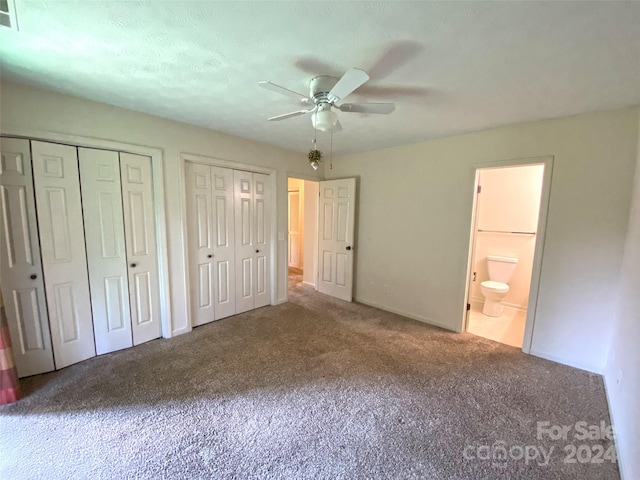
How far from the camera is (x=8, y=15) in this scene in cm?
128

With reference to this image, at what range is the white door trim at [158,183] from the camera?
2.20m

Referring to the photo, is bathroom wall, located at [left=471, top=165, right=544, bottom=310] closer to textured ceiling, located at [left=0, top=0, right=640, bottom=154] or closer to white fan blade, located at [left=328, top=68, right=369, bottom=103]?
textured ceiling, located at [left=0, top=0, right=640, bottom=154]

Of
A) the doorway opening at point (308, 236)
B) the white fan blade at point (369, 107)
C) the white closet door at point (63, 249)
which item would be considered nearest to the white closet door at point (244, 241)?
the doorway opening at point (308, 236)

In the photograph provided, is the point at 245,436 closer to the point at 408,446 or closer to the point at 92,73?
the point at 408,446

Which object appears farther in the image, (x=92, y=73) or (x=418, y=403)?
(x=418, y=403)

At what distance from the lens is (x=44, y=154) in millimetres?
2146

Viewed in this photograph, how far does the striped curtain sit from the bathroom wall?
4.79 m

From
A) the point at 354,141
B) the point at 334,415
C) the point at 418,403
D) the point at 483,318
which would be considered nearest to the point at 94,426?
the point at 334,415

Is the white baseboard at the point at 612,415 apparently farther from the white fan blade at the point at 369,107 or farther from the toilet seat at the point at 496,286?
the white fan blade at the point at 369,107

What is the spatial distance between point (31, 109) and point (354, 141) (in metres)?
3.07

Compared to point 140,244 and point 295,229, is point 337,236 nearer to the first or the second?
point 295,229

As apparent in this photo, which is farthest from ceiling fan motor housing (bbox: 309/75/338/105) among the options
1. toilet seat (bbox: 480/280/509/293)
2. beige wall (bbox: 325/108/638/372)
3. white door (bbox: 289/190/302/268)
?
white door (bbox: 289/190/302/268)

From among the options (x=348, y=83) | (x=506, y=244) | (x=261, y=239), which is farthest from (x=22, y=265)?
(x=506, y=244)

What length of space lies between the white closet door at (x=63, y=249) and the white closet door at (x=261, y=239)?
1.83m
